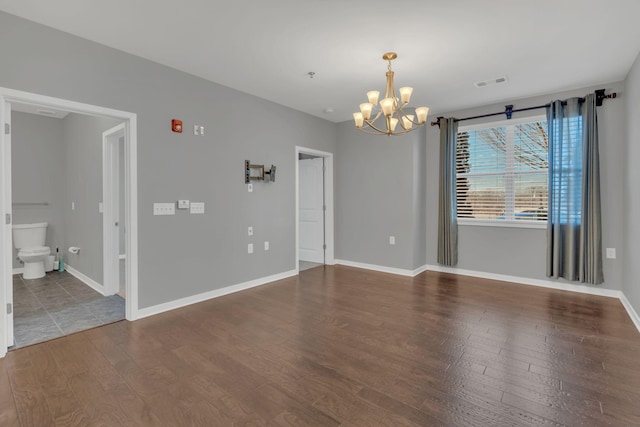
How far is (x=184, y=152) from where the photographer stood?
11.9 feet

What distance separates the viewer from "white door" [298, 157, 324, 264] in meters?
6.03

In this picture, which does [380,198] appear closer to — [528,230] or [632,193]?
[528,230]

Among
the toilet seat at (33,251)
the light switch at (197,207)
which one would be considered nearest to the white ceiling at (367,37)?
the light switch at (197,207)

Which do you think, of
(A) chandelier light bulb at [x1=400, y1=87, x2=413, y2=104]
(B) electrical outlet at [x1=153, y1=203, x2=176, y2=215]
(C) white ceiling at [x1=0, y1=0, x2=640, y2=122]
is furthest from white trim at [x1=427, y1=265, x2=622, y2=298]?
(B) electrical outlet at [x1=153, y1=203, x2=176, y2=215]

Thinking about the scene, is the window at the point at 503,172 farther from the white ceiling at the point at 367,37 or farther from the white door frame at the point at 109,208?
the white door frame at the point at 109,208

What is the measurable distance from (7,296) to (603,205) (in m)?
6.29

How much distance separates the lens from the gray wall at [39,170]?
5.14m

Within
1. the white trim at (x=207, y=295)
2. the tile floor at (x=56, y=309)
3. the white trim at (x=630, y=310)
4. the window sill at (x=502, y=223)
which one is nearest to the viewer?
the tile floor at (x=56, y=309)

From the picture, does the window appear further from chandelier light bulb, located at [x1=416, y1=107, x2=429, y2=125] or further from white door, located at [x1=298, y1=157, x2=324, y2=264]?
white door, located at [x1=298, y1=157, x2=324, y2=264]

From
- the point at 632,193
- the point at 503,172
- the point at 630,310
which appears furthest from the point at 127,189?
the point at 630,310

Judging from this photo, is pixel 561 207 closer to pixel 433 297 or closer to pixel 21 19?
pixel 433 297

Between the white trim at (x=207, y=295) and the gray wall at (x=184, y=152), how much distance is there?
59 millimetres

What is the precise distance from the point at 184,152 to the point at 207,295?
1.74 m

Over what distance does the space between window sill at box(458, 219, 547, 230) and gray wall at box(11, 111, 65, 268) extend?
6.77 meters
